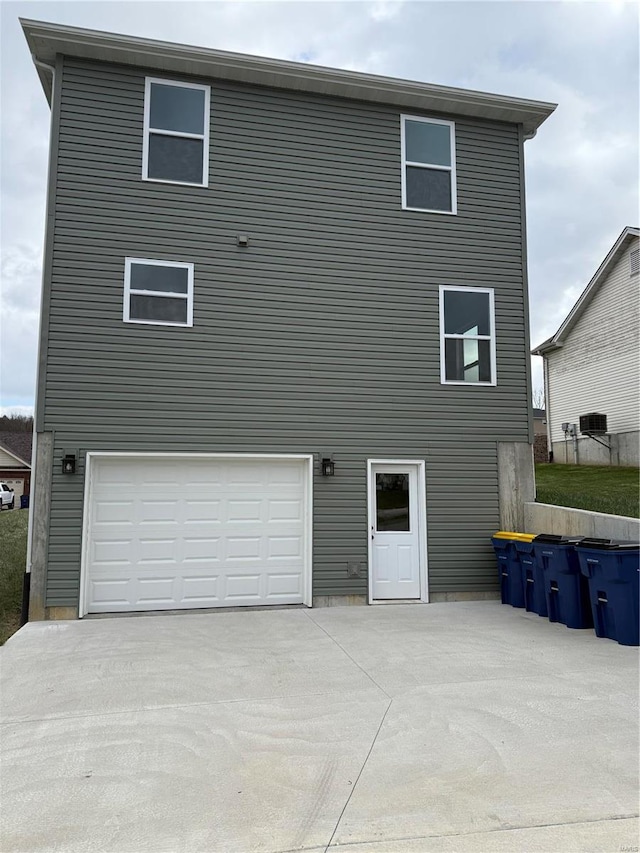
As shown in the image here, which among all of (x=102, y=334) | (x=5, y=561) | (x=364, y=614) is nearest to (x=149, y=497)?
(x=102, y=334)

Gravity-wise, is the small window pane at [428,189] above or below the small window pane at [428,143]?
below

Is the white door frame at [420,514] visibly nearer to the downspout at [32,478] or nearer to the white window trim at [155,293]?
the white window trim at [155,293]

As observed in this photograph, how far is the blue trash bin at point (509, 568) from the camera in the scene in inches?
306

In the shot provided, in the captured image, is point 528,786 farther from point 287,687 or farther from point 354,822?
point 287,687

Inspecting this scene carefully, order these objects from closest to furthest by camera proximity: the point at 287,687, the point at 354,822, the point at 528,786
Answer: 1. the point at 354,822
2. the point at 528,786
3. the point at 287,687

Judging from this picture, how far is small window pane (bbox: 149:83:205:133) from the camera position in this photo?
8023 mm

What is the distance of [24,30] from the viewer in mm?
7254

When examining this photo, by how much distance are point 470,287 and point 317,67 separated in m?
3.72

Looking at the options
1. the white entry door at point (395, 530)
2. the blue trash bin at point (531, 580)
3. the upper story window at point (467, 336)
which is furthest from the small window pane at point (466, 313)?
the blue trash bin at point (531, 580)

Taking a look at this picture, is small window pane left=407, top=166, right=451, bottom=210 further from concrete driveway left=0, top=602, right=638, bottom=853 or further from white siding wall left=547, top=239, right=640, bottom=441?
white siding wall left=547, top=239, right=640, bottom=441

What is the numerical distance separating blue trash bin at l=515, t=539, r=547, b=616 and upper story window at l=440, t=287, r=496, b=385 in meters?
2.54

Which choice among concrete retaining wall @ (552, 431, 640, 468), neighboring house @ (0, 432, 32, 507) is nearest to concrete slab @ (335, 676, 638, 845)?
concrete retaining wall @ (552, 431, 640, 468)

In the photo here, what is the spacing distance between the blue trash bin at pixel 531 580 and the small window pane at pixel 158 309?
531 cm

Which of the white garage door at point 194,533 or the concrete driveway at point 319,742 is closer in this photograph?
the concrete driveway at point 319,742
